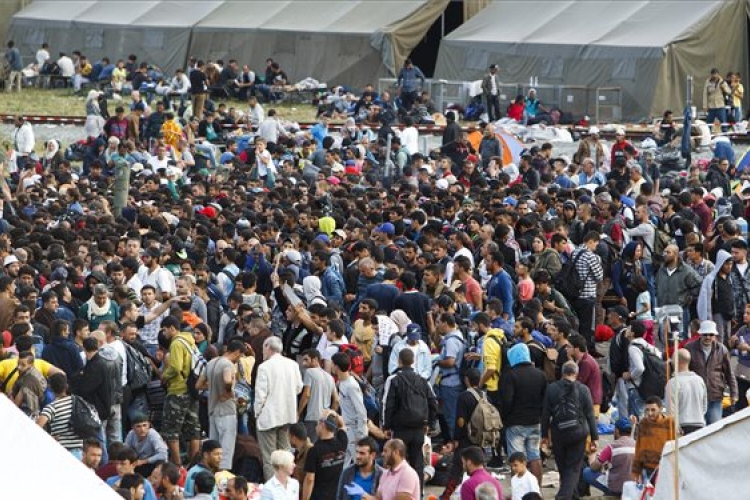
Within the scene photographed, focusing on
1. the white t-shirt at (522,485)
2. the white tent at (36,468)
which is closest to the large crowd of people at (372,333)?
the white t-shirt at (522,485)

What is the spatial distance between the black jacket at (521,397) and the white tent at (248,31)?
29.7 m

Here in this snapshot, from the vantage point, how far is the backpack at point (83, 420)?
15.2 metres

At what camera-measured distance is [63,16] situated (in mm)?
52312

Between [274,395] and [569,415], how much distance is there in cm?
239

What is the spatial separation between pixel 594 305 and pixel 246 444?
5.63m

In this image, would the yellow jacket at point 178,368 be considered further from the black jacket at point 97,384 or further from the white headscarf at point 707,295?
the white headscarf at point 707,295

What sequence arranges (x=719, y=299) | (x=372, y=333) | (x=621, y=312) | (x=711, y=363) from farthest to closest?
(x=719, y=299) < (x=621, y=312) < (x=372, y=333) < (x=711, y=363)

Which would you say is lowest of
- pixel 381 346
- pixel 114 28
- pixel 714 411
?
pixel 714 411

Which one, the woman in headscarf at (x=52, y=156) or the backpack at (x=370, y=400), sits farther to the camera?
the woman in headscarf at (x=52, y=156)

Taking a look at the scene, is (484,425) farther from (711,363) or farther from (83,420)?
(83,420)

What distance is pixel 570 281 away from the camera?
20594 millimetres

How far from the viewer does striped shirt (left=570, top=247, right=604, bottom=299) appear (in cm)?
2052

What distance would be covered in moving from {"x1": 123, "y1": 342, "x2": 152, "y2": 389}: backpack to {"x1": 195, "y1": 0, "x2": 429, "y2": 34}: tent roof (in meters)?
30.2

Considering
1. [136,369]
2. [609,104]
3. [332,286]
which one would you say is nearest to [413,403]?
[136,369]
